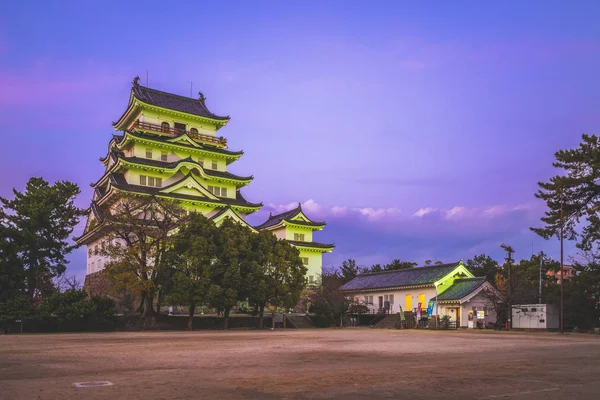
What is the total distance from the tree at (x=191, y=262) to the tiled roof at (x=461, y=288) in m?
22.0

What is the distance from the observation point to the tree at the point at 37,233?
3647 cm

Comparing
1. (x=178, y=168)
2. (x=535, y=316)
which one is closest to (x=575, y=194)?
(x=535, y=316)

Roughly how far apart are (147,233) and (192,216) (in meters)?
3.26

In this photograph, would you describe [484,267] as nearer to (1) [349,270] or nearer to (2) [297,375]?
(1) [349,270]

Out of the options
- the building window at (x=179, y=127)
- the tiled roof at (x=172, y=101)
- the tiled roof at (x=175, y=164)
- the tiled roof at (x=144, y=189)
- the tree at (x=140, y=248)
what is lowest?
the tree at (x=140, y=248)

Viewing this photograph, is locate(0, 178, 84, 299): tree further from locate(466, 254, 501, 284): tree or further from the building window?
locate(466, 254, 501, 284): tree

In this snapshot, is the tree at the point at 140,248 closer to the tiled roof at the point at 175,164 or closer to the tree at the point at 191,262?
the tree at the point at 191,262

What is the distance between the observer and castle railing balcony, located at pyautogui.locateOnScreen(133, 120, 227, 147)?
50.9m

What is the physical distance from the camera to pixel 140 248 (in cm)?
3612

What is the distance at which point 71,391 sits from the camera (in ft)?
29.3

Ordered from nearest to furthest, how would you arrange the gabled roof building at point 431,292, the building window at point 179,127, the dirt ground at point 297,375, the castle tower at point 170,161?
the dirt ground at point 297,375, the gabled roof building at point 431,292, the castle tower at point 170,161, the building window at point 179,127

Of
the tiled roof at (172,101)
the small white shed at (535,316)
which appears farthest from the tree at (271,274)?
the tiled roof at (172,101)

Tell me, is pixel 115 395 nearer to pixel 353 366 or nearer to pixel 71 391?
pixel 71 391

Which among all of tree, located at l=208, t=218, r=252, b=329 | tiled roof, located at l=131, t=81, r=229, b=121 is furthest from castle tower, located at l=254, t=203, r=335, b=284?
tree, located at l=208, t=218, r=252, b=329
